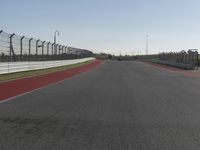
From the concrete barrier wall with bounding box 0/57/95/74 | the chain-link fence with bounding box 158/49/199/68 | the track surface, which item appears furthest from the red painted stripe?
the chain-link fence with bounding box 158/49/199/68

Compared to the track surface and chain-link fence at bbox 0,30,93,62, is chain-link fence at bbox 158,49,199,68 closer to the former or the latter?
chain-link fence at bbox 0,30,93,62

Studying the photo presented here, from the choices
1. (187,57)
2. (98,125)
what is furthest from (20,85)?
(187,57)

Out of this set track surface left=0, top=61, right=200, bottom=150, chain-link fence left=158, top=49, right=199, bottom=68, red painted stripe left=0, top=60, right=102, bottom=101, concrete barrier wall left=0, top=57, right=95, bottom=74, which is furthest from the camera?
chain-link fence left=158, top=49, right=199, bottom=68

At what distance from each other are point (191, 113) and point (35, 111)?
13.4 feet

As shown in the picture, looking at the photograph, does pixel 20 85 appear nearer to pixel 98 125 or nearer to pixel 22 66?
pixel 22 66

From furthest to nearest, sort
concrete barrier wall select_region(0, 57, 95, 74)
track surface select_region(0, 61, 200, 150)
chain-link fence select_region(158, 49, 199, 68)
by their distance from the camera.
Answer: chain-link fence select_region(158, 49, 199, 68) → concrete barrier wall select_region(0, 57, 95, 74) → track surface select_region(0, 61, 200, 150)

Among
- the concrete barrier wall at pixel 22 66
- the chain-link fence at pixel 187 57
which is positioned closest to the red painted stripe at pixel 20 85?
the concrete barrier wall at pixel 22 66

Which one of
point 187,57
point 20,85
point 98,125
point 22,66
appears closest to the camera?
point 98,125

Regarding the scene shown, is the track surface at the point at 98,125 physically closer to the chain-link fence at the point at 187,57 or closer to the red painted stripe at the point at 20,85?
the red painted stripe at the point at 20,85

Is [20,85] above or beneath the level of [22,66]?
beneath

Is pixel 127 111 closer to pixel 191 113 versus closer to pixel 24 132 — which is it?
pixel 191 113

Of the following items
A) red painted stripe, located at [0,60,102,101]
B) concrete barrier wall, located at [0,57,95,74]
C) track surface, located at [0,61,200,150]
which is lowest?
red painted stripe, located at [0,60,102,101]

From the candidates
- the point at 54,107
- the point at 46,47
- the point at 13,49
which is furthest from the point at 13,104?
the point at 46,47

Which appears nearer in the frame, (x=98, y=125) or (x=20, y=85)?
(x=98, y=125)
